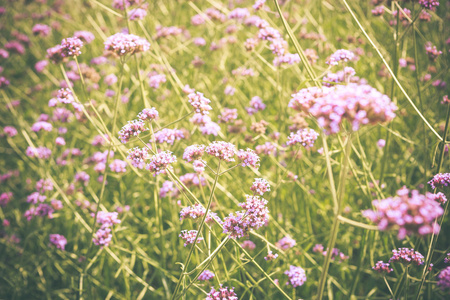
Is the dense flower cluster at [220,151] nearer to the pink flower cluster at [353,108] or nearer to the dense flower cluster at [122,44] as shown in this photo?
the pink flower cluster at [353,108]

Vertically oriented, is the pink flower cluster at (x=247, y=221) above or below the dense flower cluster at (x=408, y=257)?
above

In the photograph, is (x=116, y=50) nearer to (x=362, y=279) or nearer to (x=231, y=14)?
(x=231, y=14)

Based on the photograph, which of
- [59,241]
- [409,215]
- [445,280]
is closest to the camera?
[409,215]

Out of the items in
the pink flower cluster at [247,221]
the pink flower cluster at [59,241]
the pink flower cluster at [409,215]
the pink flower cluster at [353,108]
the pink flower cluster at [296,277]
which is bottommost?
the pink flower cluster at [59,241]

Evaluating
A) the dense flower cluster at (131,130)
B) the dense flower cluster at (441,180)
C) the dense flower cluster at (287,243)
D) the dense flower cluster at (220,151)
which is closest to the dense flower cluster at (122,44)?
the dense flower cluster at (131,130)

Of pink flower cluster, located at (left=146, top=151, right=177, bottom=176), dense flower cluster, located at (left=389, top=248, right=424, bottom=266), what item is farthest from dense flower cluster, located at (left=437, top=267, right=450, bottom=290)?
pink flower cluster, located at (left=146, top=151, right=177, bottom=176)

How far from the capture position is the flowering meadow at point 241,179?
1629mm

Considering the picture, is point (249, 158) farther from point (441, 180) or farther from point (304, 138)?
point (441, 180)

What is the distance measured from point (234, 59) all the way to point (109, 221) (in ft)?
9.49

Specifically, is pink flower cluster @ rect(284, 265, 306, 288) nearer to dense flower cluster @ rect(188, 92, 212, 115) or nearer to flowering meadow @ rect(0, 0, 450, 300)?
flowering meadow @ rect(0, 0, 450, 300)

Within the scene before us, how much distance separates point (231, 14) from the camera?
3408 mm

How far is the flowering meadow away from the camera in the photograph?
64.1 inches

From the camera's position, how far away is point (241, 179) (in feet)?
9.86

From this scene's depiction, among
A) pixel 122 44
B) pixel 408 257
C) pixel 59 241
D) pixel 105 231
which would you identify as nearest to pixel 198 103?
pixel 122 44
